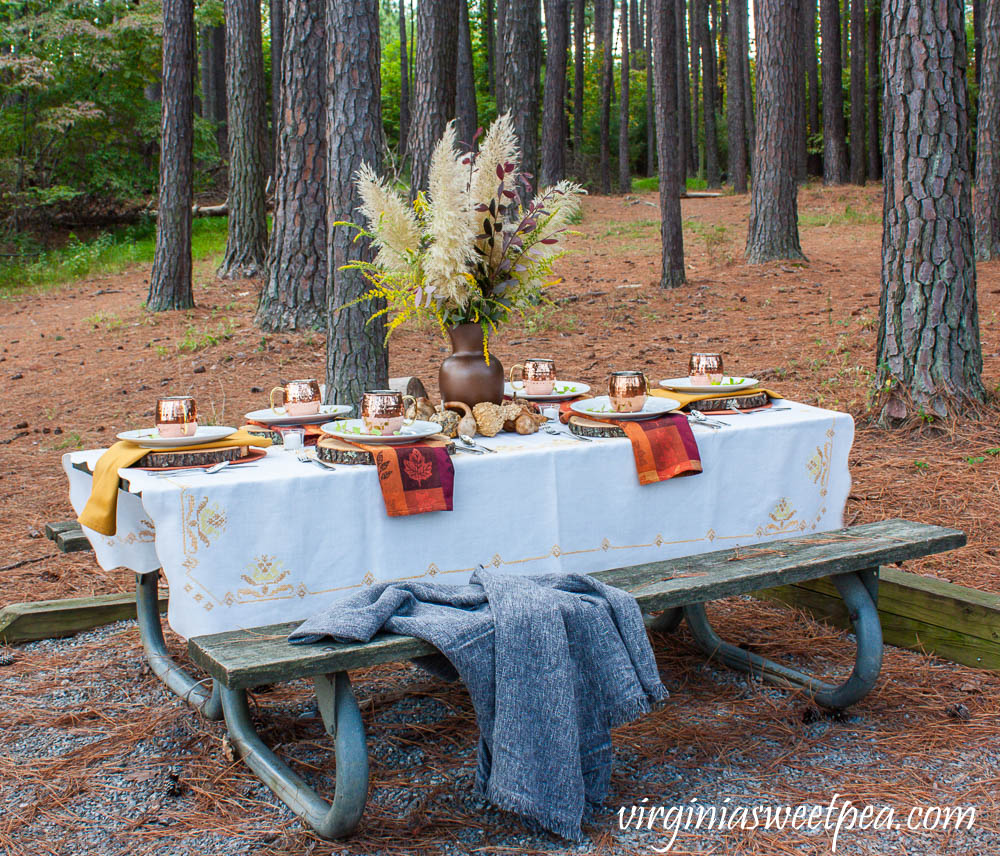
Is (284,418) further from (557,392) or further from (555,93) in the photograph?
(555,93)

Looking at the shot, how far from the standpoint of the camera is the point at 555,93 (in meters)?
18.4

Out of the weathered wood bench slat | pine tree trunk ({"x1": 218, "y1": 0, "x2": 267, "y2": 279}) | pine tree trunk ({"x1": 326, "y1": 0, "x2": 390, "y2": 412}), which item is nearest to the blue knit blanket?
the weathered wood bench slat

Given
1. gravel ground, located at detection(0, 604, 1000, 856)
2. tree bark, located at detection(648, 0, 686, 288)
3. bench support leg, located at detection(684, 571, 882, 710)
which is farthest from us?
tree bark, located at detection(648, 0, 686, 288)

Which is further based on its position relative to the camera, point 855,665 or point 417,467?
point 855,665

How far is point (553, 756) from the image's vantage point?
2.41 metres

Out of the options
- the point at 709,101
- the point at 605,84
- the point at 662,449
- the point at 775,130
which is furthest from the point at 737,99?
the point at 662,449

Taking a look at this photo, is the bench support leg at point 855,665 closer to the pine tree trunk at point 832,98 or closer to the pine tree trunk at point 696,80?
the pine tree trunk at point 832,98

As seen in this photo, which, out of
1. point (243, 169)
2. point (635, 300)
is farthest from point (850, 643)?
point (243, 169)

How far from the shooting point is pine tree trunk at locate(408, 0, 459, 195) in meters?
10.1

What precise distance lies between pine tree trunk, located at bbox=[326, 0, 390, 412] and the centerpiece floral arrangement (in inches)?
79.4

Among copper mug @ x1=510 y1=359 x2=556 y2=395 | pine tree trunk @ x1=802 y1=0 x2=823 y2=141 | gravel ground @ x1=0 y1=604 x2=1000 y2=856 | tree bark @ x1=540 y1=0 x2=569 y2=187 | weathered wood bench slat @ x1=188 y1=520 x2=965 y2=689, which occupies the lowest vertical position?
gravel ground @ x1=0 y1=604 x2=1000 y2=856

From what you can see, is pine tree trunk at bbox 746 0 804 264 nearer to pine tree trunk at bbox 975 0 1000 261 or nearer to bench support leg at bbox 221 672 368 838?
pine tree trunk at bbox 975 0 1000 261

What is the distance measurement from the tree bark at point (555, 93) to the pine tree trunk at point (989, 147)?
7.85 meters

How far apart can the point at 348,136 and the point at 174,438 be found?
2933 millimetres
